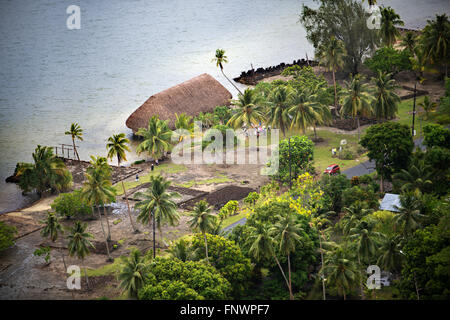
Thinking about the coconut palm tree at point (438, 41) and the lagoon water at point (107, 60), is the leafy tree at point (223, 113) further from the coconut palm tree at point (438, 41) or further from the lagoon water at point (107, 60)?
the coconut palm tree at point (438, 41)

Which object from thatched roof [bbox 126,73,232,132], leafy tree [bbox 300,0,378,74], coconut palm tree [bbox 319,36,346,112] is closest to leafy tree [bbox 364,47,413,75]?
leafy tree [bbox 300,0,378,74]

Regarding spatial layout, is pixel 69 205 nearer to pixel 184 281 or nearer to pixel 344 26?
pixel 184 281

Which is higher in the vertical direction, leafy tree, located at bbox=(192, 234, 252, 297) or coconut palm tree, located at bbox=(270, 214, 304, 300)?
coconut palm tree, located at bbox=(270, 214, 304, 300)

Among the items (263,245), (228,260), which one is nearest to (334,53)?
(263,245)

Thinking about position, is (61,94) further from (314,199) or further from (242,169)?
(314,199)

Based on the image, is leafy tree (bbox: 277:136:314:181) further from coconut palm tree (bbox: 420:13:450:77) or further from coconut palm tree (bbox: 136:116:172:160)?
coconut palm tree (bbox: 420:13:450:77)

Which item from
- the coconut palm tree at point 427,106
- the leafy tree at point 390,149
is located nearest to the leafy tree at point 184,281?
the leafy tree at point 390,149
